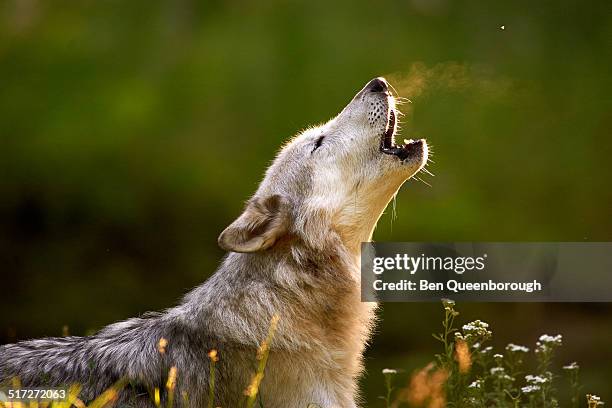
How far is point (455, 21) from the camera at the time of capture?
8289mm

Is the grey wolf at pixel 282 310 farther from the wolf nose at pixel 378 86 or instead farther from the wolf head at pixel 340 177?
the wolf nose at pixel 378 86

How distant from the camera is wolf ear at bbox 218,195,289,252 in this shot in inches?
199

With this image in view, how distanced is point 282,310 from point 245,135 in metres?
4.91

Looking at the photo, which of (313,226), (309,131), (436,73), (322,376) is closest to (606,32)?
(436,73)

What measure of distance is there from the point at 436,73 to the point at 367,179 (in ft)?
6.43

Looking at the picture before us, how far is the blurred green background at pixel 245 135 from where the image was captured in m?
7.97

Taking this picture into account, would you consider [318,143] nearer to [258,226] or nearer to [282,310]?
[258,226]

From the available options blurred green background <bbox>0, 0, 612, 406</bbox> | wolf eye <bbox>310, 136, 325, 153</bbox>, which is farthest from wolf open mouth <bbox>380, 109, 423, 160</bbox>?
blurred green background <bbox>0, 0, 612, 406</bbox>

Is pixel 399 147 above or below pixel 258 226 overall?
above

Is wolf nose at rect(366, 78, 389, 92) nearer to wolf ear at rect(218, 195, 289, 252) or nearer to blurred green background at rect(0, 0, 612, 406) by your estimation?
wolf ear at rect(218, 195, 289, 252)

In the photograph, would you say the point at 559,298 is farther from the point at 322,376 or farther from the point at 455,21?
the point at 455,21

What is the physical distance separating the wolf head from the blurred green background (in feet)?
5.94

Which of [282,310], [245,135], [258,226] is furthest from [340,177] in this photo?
[245,135]

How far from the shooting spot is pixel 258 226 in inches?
209
